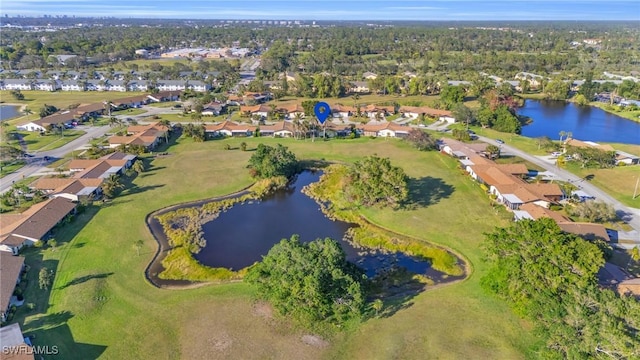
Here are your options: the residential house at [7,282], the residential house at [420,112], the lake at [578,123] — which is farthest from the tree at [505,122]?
the residential house at [7,282]

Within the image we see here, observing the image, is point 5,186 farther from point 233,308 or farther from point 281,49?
point 281,49

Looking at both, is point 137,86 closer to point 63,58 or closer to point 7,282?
point 63,58

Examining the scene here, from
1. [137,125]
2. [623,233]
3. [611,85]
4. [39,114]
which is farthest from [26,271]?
[611,85]

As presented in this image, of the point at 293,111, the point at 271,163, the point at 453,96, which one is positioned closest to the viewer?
the point at 271,163

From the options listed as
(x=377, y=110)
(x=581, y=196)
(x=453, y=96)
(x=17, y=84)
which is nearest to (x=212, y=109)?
(x=377, y=110)

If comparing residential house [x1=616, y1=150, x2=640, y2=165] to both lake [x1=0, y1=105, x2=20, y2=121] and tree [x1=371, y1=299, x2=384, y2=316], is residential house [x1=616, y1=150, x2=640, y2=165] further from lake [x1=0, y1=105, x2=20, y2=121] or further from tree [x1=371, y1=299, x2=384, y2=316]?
lake [x1=0, y1=105, x2=20, y2=121]

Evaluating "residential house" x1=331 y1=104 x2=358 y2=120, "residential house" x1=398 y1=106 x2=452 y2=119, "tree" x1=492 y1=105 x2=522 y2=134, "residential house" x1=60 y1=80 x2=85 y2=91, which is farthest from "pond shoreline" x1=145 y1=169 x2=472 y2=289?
"residential house" x1=60 y1=80 x2=85 y2=91
